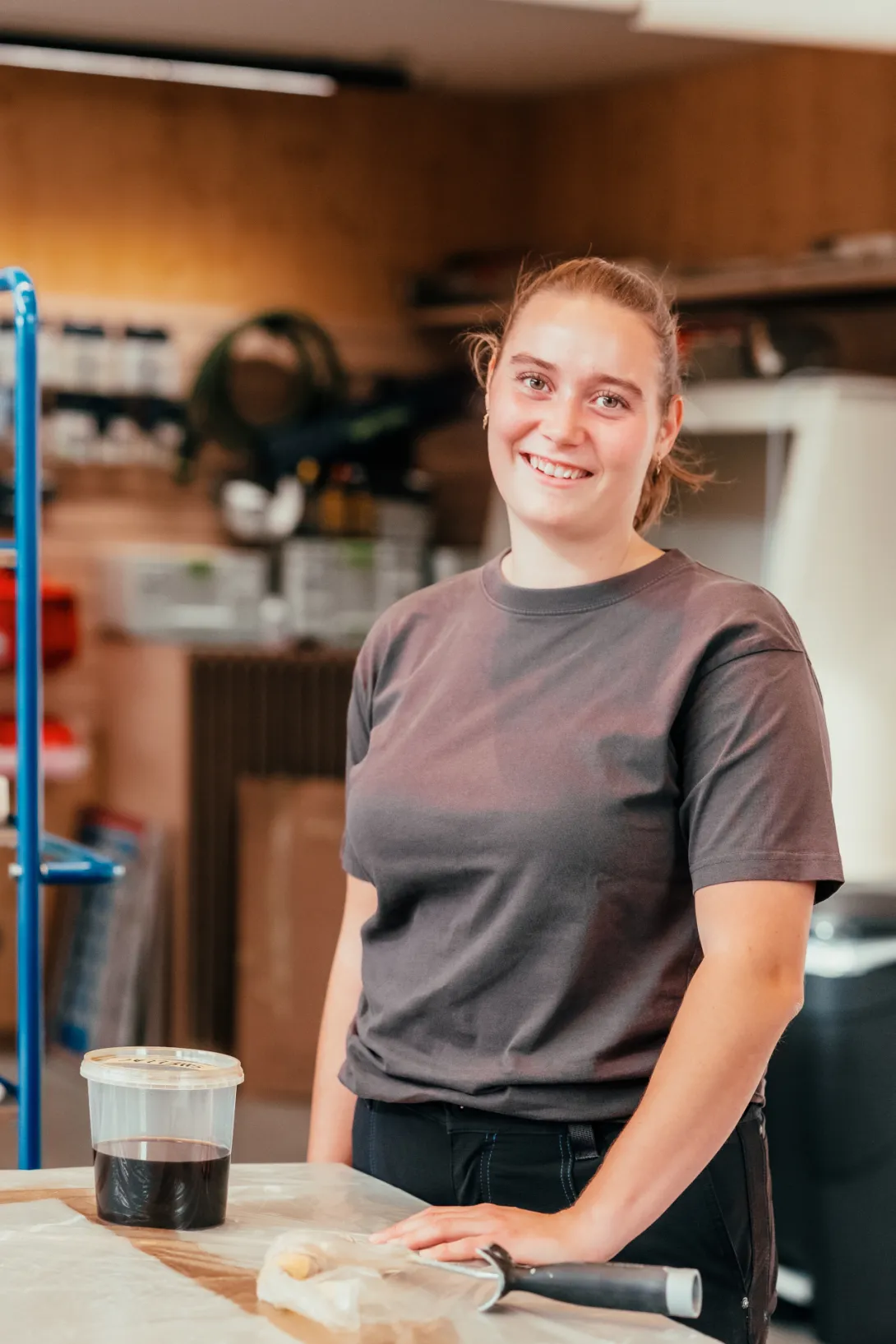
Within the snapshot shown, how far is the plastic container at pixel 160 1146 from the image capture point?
1559mm

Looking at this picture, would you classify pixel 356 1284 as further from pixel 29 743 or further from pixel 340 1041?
pixel 29 743

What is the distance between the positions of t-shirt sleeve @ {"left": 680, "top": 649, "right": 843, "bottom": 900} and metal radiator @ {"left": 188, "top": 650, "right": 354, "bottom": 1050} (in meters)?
3.73

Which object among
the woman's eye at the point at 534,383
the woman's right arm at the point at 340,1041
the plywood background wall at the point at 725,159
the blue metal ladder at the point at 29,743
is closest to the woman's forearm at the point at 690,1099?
the woman's right arm at the point at 340,1041

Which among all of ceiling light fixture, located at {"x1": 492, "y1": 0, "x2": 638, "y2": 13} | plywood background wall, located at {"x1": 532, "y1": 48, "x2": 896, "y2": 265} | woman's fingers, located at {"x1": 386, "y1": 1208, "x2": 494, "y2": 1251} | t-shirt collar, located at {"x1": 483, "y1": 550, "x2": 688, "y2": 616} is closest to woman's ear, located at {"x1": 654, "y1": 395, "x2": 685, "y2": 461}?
t-shirt collar, located at {"x1": 483, "y1": 550, "x2": 688, "y2": 616}

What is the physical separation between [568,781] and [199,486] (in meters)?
4.46

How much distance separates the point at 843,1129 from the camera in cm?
337

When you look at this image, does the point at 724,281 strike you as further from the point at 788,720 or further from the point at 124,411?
the point at 788,720

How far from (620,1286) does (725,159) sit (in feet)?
15.6

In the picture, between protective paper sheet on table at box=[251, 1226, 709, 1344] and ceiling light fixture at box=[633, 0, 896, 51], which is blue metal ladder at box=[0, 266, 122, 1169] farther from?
ceiling light fixture at box=[633, 0, 896, 51]

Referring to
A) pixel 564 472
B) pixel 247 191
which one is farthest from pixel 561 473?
pixel 247 191

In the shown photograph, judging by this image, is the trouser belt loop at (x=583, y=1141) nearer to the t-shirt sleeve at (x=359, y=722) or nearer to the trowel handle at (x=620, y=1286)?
the trowel handle at (x=620, y=1286)

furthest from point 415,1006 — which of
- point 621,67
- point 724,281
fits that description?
point 621,67

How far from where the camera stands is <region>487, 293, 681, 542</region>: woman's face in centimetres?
172

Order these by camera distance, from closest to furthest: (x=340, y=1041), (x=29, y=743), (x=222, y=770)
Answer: (x=340, y=1041) → (x=29, y=743) → (x=222, y=770)
